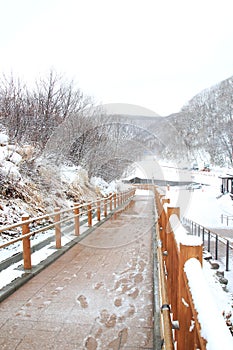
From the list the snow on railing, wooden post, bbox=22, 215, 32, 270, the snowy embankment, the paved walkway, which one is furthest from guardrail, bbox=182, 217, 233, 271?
the snow on railing

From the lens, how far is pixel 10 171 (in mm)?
8055

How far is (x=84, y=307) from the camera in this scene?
358cm

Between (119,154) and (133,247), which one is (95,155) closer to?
(119,154)

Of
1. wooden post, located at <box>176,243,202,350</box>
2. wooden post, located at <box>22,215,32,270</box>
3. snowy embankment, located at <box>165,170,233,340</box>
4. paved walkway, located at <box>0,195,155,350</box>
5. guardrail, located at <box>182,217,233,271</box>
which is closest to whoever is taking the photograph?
wooden post, located at <box>176,243,202,350</box>

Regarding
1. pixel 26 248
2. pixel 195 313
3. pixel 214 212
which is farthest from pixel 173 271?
pixel 214 212

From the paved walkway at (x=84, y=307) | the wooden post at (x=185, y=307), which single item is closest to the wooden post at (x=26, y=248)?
the paved walkway at (x=84, y=307)

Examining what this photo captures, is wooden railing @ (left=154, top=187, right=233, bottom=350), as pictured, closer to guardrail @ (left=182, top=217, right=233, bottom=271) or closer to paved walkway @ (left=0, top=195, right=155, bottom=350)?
paved walkway @ (left=0, top=195, right=155, bottom=350)

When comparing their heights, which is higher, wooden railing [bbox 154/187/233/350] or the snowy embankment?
wooden railing [bbox 154/187/233/350]

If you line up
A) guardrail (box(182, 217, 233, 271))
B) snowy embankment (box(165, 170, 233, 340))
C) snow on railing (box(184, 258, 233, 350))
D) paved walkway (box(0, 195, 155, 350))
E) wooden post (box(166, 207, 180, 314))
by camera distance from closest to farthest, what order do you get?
snow on railing (box(184, 258, 233, 350))
wooden post (box(166, 207, 180, 314))
paved walkway (box(0, 195, 155, 350))
snowy embankment (box(165, 170, 233, 340))
guardrail (box(182, 217, 233, 271))

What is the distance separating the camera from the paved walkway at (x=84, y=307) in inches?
112

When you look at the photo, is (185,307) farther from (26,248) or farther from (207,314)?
(26,248)

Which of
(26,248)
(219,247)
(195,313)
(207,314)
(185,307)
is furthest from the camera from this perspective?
(219,247)

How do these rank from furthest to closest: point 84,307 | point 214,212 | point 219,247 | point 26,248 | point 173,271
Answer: point 214,212
point 219,247
point 26,248
point 84,307
point 173,271

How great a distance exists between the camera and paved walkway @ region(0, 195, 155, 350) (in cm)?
285
